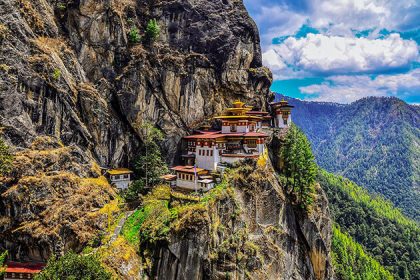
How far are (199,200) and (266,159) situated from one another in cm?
1952

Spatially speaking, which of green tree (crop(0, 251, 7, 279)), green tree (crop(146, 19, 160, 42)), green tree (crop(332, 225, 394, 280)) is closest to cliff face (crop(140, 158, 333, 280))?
green tree (crop(0, 251, 7, 279))

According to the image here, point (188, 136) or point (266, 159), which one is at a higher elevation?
point (188, 136)

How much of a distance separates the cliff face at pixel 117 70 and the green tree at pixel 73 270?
22.2 metres

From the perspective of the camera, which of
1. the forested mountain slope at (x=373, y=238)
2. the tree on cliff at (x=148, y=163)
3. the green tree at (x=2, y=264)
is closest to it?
the green tree at (x=2, y=264)

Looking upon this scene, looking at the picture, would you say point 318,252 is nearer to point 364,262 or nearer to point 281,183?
point 281,183

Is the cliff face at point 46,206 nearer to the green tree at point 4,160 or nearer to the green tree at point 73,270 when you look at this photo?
the green tree at point 4,160

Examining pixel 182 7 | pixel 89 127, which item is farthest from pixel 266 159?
pixel 182 7

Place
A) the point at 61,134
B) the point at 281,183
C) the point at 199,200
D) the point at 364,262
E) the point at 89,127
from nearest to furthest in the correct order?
the point at 199,200 → the point at 61,134 → the point at 89,127 → the point at 281,183 → the point at 364,262

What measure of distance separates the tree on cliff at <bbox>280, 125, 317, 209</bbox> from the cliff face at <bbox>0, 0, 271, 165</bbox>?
15213mm

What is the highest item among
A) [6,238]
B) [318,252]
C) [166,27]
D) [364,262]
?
[166,27]

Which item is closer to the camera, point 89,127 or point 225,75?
point 89,127

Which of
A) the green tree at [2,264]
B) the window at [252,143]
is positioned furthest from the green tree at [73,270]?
the window at [252,143]

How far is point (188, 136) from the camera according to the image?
63.3m

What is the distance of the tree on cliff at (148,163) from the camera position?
55856 millimetres
